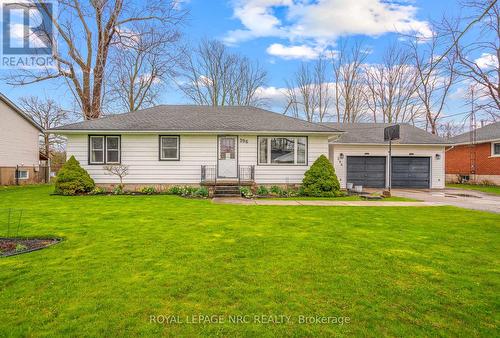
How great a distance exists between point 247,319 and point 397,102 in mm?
28757

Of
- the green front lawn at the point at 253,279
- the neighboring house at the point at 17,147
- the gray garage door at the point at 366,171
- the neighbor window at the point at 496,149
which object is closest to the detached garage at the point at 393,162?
the gray garage door at the point at 366,171

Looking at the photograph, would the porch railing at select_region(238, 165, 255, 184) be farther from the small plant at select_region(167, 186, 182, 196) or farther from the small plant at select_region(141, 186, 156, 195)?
the small plant at select_region(141, 186, 156, 195)

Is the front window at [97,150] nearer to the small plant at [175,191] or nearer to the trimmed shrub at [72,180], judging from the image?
the trimmed shrub at [72,180]

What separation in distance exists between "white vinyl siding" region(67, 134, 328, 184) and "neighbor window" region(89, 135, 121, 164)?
0.21 meters

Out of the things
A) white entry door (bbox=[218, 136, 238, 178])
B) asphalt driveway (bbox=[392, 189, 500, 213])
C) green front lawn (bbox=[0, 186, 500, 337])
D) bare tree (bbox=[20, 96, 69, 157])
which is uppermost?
bare tree (bbox=[20, 96, 69, 157])

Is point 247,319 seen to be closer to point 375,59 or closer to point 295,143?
point 295,143

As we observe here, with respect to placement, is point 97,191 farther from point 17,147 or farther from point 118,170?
point 17,147

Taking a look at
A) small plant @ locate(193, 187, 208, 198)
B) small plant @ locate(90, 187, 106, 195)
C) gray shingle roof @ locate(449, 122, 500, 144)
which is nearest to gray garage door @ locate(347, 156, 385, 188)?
gray shingle roof @ locate(449, 122, 500, 144)

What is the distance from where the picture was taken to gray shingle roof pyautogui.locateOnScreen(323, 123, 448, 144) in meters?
16.7

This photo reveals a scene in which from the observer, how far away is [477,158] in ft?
67.9

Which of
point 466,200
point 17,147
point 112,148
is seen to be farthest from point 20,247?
point 17,147

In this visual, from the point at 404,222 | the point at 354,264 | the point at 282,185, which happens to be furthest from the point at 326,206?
the point at 354,264

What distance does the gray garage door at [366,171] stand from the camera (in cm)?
1662

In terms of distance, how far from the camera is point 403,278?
3471 millimetres
